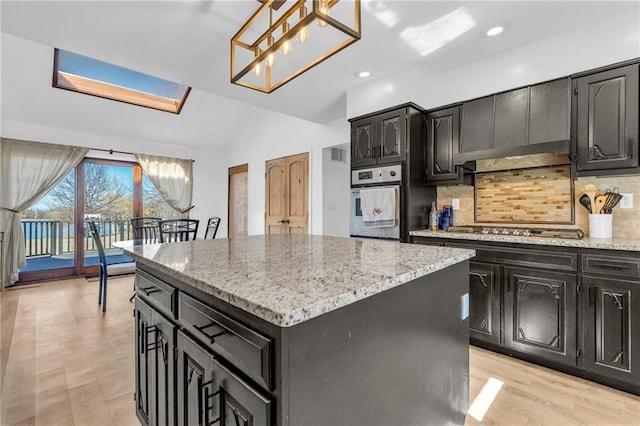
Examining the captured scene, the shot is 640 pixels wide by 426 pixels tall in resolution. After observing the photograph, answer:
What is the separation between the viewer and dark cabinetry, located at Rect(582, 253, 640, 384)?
1838 millimetres

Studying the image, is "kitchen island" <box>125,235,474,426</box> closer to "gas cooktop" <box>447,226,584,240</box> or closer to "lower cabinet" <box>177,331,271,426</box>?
"lower cabinet" <box>177,331,271,426</box>

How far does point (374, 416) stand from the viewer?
88 cm

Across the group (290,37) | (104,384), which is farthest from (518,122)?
(104,384)

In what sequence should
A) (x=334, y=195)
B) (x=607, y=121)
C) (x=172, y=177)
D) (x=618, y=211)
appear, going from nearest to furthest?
1. (x=607, y=121)
2. (x=618, y=211)
3. (x=334, y=195)
4. (x=172, y=177)

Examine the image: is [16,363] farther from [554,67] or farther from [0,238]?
[554,67]

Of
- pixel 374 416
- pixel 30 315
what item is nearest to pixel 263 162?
pixel 30 315

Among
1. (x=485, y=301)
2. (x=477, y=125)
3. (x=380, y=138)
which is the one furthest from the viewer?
(x=380, y=138)

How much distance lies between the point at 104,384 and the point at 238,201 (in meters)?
4.69

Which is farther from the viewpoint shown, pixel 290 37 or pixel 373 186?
pixel 373 186

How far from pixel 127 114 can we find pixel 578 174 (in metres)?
6.04

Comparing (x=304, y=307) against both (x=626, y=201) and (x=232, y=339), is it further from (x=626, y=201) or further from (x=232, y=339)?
(x=626, y=201)

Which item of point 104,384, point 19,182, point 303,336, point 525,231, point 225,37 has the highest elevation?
point 225,37

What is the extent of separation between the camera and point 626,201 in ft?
7.34

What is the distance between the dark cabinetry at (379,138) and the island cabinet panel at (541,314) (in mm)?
1480
